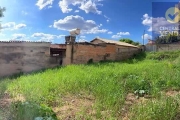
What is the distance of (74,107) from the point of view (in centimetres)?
491

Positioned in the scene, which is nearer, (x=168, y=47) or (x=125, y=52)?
(x=125, y=52)

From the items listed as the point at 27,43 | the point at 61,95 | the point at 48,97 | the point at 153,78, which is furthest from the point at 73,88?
the point at 27,43

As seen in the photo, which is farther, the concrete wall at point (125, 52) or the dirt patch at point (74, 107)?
the concrete wall at point (125, 52)

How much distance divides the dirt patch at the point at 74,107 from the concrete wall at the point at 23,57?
8.04 metres

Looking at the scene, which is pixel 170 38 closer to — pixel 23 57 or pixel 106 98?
pixel 23 57

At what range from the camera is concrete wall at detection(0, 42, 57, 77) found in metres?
12.9

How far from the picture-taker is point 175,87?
6258 mm

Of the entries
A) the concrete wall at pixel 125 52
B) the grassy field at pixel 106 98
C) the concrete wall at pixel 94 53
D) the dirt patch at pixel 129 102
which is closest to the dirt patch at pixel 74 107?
the grassy field at pixel 106 98

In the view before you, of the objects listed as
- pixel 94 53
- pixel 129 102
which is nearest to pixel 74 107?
pixel 129 102

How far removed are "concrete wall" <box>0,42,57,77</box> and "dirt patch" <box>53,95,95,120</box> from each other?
26.4 ft

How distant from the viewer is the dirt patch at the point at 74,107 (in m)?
4.38

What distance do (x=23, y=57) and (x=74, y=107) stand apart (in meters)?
9.23

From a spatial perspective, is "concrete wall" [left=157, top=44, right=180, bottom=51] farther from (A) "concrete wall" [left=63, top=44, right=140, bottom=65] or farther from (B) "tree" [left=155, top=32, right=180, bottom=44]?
(A) "concrete wall" [left=63, top=44, right=140, bottom=65]

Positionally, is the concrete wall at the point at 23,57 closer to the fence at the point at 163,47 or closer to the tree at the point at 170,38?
the fence at the point at 163,47
